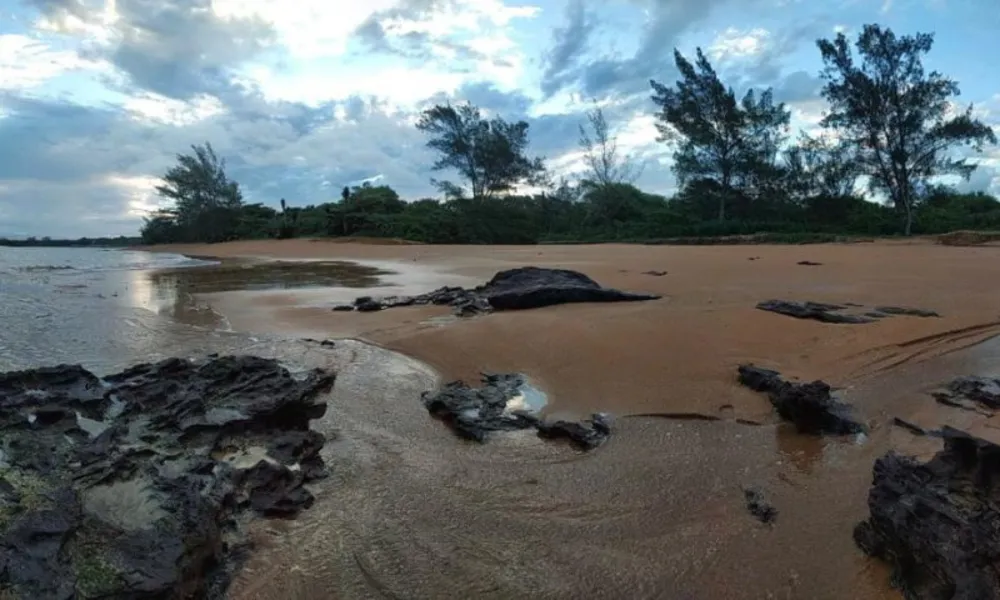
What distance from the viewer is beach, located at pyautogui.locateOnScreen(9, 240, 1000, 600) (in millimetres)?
2334

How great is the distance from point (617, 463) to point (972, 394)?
230cm

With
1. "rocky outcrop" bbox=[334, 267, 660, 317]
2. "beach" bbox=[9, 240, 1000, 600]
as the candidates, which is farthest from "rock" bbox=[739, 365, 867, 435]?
"rocky outcrop" bbox=[334, 267, 660, 317]

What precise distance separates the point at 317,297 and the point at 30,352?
4056 millimetres

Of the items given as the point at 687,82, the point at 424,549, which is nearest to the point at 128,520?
the point at 424,549

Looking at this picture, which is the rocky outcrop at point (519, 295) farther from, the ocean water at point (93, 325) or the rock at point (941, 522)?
the rock at point (941, 522)

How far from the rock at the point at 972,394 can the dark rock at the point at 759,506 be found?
5.74 ft

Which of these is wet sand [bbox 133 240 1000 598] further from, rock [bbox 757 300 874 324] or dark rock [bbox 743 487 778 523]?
rock [bbox 757 300 874 324]

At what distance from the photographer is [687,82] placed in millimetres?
29750

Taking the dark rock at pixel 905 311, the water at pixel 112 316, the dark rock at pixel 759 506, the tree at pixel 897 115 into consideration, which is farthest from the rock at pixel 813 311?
the tree at pixel 897 115

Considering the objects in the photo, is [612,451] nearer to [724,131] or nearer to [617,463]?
[617,463]

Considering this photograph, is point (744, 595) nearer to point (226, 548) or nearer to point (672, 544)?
point (672, 544)

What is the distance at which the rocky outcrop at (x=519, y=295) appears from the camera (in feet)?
24.0

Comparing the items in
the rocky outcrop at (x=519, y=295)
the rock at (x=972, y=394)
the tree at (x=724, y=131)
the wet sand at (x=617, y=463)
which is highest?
the tree at (x=724, y=131)

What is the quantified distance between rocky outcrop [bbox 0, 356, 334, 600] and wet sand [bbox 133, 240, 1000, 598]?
0.20m
